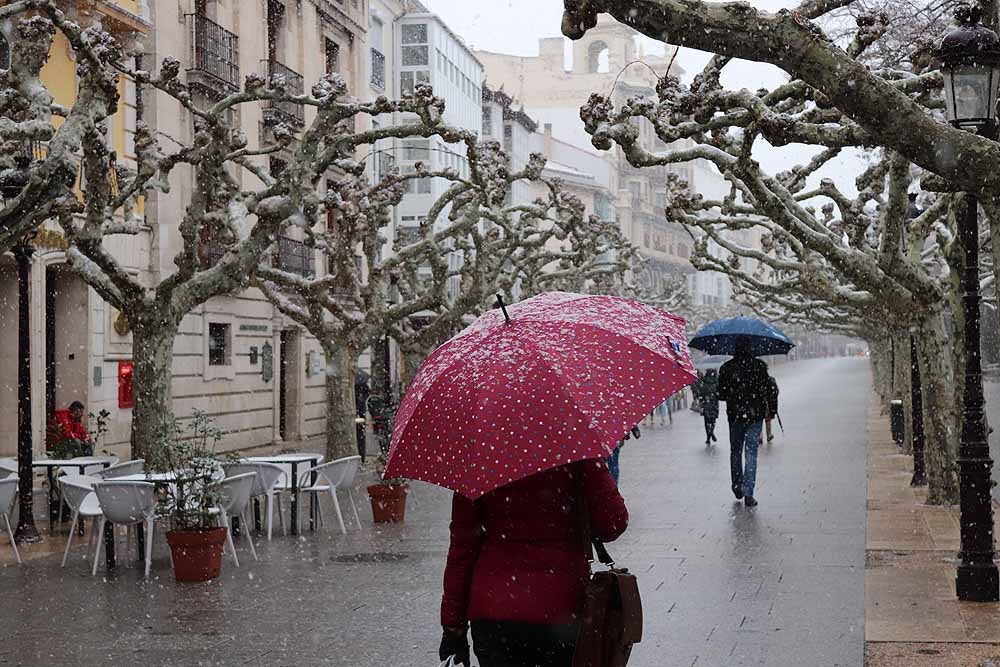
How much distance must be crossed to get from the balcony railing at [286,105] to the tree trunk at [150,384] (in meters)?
12.0

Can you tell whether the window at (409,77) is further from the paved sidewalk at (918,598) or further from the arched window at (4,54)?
the paved sidewalk at (918,598)

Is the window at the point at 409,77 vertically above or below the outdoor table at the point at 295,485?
above

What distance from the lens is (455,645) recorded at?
452cm

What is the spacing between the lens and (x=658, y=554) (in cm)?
1176

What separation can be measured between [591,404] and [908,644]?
421cm

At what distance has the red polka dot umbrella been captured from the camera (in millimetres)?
4371

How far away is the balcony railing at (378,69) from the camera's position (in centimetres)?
4147

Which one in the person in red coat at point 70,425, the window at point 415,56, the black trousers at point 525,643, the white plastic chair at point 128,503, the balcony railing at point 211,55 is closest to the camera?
the black trousers at point 525,643

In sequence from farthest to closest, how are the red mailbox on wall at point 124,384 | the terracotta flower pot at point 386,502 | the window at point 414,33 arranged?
the window at point 414,33 < the red mailbox on wall at point 124,384 < the terracotta flower pot at point 386,502

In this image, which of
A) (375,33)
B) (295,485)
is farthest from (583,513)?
(375,33)

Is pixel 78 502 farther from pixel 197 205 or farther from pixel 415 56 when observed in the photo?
pixel 415 56

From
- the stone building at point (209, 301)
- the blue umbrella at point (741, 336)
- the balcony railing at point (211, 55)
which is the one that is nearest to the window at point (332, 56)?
the stone building at point (209, 301)

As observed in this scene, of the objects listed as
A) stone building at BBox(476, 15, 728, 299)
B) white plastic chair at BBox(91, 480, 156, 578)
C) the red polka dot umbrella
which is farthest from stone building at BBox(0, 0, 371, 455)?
stone building at BBox(476, 15, 728, 299)

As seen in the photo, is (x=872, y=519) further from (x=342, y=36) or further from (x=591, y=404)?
(x=342, y=36)
